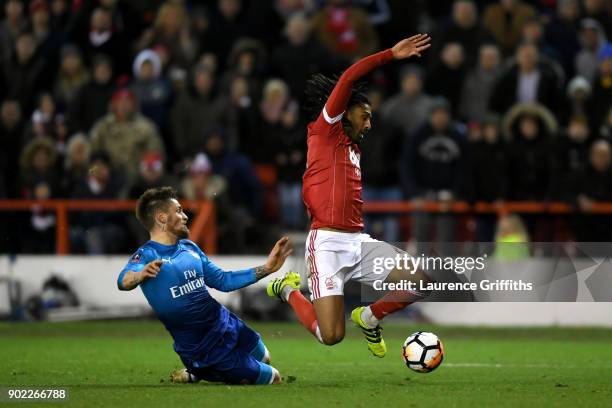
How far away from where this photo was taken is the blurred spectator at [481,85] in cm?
1881

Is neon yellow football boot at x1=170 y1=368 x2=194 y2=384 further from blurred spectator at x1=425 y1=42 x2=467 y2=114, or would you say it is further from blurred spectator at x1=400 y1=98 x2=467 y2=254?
blurred spectator at x1=425 y1=42 x2=467 y2=114

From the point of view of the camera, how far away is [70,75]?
20250mm

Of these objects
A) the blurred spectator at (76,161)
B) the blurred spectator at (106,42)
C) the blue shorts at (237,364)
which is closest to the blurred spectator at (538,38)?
the blurred spectator at (106,42)

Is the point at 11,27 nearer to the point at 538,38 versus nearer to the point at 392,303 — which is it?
the point at 538,38

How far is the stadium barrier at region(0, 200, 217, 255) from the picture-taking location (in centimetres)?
1792

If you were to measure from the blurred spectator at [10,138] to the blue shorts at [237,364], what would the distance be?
9566mm

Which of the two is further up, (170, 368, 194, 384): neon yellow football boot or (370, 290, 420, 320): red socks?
(370, 290, 420, 320): red socks

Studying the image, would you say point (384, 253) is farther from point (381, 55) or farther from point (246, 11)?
point (246, 11)

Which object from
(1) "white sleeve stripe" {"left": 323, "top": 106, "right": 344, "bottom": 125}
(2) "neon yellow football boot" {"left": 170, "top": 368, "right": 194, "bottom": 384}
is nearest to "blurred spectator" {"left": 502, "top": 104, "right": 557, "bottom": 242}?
(1) "white sleeve stripe" {"left": 323, "top": 106, "right": 344, "bottom": 125}

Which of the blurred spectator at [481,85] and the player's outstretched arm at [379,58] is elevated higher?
the player's outstretched arm at [379,58]

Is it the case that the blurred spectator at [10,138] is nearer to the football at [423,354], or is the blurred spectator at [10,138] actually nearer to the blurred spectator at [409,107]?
the blurred spectator at [409,107]

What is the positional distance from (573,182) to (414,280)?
678cm

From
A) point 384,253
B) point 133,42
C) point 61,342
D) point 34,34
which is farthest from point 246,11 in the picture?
point 384,253

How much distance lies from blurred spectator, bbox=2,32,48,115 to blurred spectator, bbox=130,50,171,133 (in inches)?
73.8
